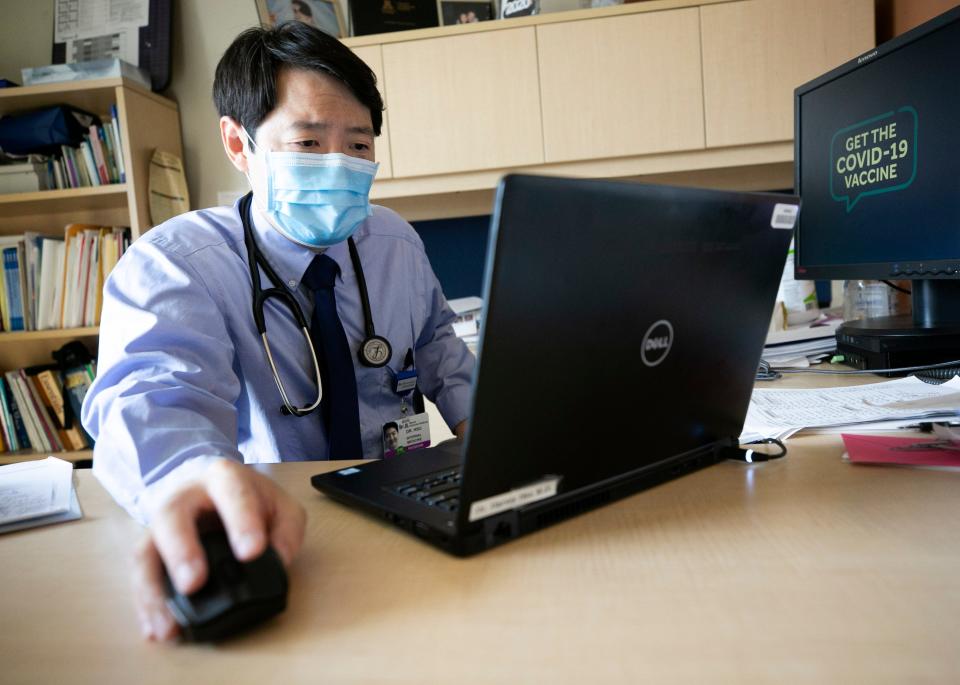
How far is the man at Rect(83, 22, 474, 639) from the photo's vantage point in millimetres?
886

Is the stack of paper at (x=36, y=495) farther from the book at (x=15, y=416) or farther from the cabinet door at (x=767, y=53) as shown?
the cabinet door at (x=767, y=53)

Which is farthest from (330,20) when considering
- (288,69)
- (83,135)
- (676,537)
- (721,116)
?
(676,537)

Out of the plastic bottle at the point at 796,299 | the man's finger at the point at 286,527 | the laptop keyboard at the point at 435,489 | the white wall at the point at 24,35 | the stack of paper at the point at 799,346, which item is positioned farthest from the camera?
the white wall at the point at 24,35

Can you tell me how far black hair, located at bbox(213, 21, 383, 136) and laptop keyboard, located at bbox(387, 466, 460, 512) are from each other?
0.77 metres

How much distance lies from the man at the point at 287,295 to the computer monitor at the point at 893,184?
2.51 ft

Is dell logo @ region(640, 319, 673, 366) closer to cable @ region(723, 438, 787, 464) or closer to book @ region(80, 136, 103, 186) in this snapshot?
cable @ region(723, 438, 787, 464)

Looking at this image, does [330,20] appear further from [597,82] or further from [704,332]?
[704,332]

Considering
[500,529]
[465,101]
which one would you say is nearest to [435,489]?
[500,529]

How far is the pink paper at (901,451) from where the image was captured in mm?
723

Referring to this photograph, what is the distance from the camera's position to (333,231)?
3.93ft

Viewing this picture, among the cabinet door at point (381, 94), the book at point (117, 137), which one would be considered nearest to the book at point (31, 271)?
the book at point (117, 137)

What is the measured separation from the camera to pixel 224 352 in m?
0.95

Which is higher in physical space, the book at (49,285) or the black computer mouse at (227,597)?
the book at (49,285)

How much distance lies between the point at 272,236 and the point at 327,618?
2.86 ft
